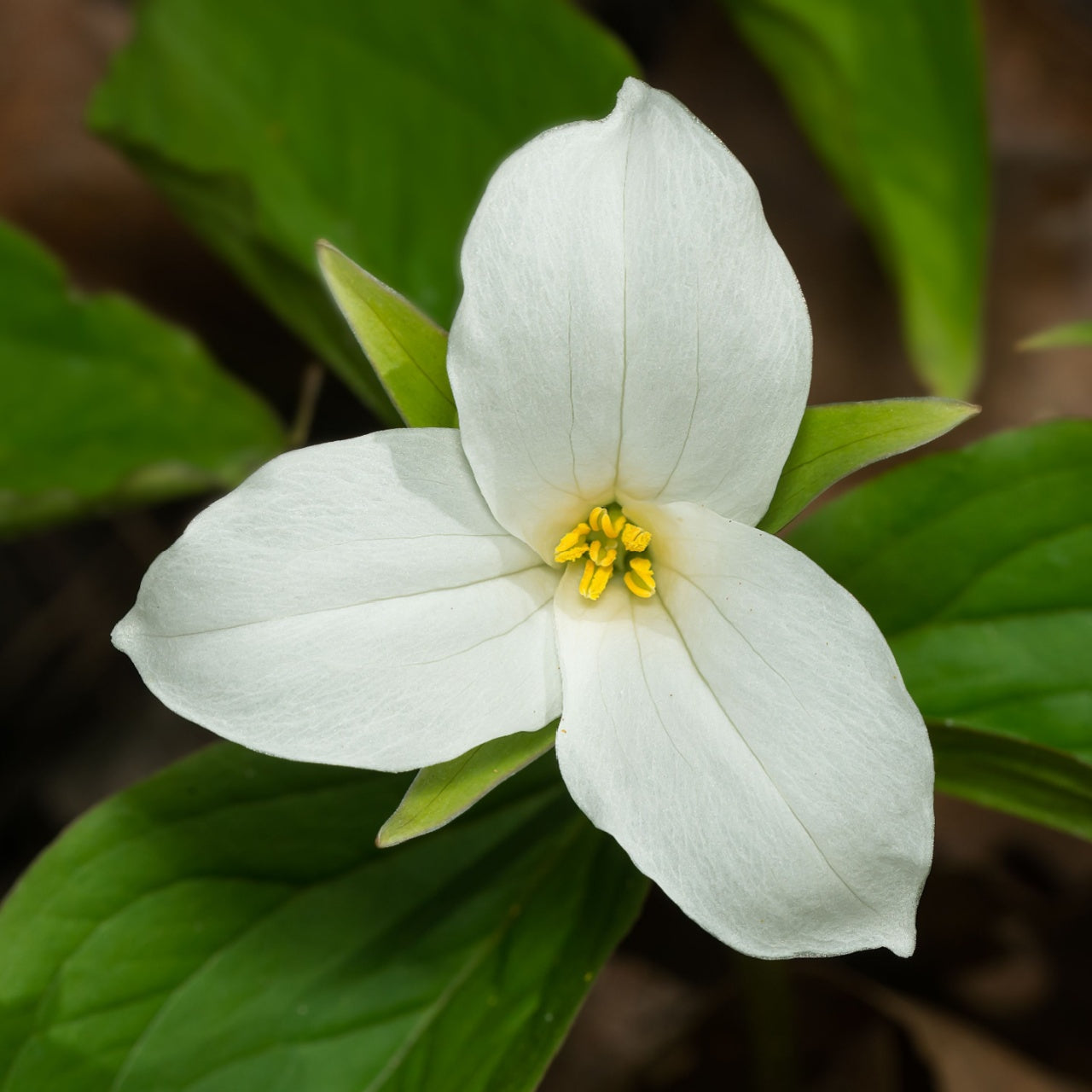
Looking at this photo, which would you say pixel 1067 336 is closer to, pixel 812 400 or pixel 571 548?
pixel 571 548

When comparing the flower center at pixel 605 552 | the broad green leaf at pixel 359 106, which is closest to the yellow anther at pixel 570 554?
the flower center at pixel 605 552

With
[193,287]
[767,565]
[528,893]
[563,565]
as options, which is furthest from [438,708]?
[193,287]

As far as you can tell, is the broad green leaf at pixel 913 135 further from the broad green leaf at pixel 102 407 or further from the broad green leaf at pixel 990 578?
the broad green leaf at pixel 102 407

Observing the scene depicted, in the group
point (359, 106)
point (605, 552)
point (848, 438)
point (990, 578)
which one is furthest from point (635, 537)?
point (359, 106)

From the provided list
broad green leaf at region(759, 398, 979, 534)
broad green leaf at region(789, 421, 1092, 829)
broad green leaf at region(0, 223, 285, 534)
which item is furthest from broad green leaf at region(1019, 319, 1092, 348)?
broad green leaf at region(0, 223, 285, 534)

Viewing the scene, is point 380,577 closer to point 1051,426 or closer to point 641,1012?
point 1051,426
